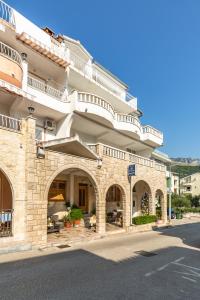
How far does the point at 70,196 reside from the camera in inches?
838

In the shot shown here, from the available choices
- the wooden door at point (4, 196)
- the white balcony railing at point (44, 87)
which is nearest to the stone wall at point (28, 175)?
the wooden door at point (4, 196)

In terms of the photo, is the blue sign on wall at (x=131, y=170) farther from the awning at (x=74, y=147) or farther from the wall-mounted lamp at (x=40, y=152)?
the wall-mounted lamp at (x=40, y=152)

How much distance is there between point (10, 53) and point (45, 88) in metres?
3.82

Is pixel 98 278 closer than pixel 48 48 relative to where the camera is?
Yes

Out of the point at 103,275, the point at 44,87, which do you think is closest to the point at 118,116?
the point at 44,87

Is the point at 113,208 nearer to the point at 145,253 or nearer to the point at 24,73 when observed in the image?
the point at 145,253

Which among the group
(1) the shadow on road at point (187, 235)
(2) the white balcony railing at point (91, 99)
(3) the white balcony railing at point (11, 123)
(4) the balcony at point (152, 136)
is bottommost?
(1) the shadow on road at point (187, 235)

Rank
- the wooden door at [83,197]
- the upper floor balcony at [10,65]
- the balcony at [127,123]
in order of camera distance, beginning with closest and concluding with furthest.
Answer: the upper floor balcony at [10,65] < the wooden door at [83,197] < the balcony at [127,123]

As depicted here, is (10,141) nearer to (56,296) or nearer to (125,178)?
(56,296)

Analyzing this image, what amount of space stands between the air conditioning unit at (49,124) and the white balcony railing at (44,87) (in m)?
1.91

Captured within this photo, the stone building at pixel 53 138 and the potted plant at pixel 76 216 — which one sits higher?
the stone building at pixel 53 138

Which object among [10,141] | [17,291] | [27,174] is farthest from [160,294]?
[10,141]

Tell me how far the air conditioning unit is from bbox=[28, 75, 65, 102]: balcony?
185 centimetres

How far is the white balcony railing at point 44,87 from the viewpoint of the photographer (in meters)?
18.0
